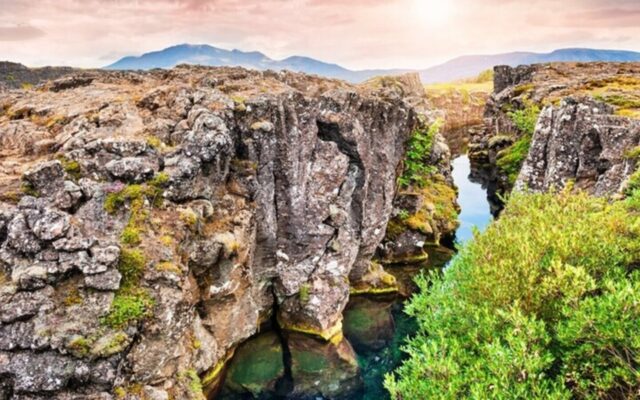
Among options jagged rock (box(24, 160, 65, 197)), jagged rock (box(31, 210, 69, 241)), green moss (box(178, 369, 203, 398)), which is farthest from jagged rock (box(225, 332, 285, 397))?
jagged rock (box(24, 160, 65, 197))

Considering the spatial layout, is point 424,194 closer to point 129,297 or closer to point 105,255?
point 129,297

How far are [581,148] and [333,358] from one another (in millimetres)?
25515

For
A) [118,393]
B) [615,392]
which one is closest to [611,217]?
[615,392]

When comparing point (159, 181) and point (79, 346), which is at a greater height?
point (159, 181)

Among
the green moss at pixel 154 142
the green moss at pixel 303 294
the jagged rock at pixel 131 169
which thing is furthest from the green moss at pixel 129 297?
the green moss at pixel 303 294

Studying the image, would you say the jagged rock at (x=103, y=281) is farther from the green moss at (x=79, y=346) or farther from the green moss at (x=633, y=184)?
the green moss at (x=633, y=184)

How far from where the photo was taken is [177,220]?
20891 mm

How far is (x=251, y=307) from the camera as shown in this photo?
28.0 m

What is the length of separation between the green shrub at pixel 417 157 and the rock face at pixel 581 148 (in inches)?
378

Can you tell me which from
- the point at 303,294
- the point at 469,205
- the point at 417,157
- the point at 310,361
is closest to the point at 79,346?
the point at 310,361

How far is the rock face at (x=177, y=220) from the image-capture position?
55.6ft

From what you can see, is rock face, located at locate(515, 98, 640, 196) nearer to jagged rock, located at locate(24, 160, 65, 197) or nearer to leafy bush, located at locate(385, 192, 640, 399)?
leafy bush, located at locate(385, 192, 640, 399)

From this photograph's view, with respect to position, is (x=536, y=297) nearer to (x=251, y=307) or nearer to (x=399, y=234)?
(x=251, y=307)

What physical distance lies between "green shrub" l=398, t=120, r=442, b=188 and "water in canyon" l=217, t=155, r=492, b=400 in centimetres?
1232
